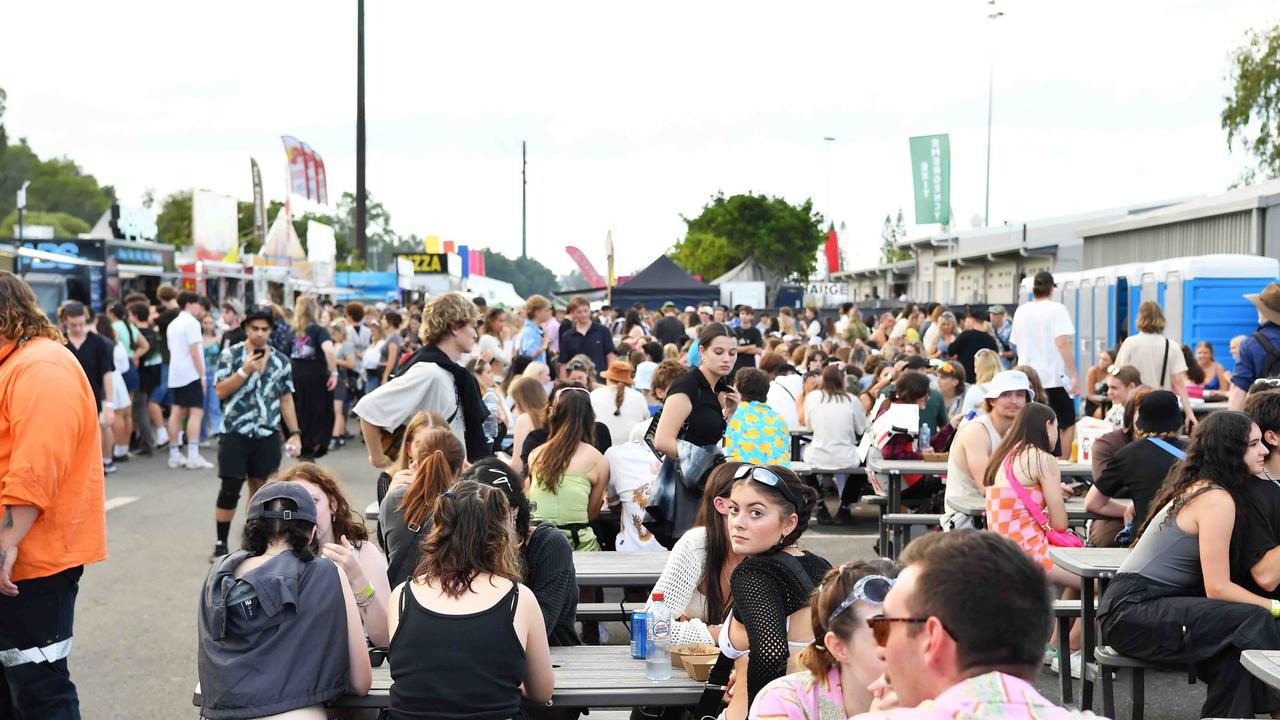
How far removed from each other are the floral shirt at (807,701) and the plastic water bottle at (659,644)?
1078 mm

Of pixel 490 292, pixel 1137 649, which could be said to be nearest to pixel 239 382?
pixel 1137 649

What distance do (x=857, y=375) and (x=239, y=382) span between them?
630cm

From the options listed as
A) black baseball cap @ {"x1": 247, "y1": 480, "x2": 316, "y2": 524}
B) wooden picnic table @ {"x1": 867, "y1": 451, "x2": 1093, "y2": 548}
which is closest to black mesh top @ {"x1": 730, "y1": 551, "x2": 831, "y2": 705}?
black baseball cap @ {"x1": 247, "y1": 480, "x2": 316, "y2": 524}

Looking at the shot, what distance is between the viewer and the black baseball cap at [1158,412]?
20.9 feet

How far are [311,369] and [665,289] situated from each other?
20876 millimetres

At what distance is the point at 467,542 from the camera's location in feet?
12.8

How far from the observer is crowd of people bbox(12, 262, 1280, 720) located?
114 inches

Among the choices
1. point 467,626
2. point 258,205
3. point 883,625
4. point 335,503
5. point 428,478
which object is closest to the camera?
point 883,625

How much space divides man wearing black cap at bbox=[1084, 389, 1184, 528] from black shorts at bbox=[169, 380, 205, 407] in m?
10.6

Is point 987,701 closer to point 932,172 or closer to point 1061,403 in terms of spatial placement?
point 1061,403

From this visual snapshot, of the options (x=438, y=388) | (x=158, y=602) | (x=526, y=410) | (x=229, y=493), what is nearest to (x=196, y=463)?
(x=229, y=493)

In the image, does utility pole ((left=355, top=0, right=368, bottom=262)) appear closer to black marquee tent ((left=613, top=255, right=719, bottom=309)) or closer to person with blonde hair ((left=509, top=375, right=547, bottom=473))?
black marquee tent ((left=613, top=255, right=719, bottom=309))

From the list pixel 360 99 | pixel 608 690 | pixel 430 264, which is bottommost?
pixel 608 690

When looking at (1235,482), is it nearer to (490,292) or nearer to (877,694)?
(877,694)
